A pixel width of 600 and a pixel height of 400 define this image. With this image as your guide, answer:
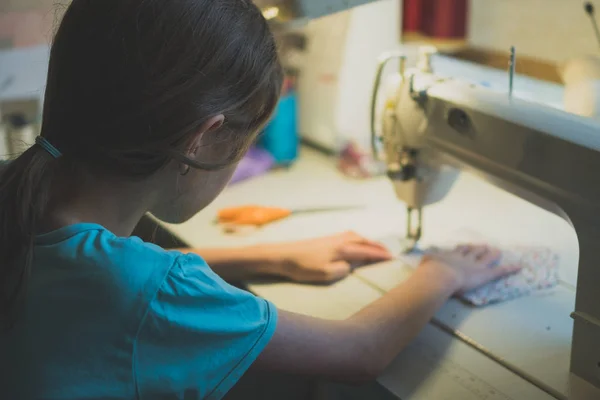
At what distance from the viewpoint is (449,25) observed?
1880mm

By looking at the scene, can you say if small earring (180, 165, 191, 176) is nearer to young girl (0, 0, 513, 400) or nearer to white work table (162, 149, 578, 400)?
young girl (0, 0, 513, 400)

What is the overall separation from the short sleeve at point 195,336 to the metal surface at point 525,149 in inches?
15.1

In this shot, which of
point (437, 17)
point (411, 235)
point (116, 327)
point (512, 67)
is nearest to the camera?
point (116, 327)

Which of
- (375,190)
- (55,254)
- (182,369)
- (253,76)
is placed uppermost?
(253,76)

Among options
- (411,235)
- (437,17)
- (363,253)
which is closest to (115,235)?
(363,253)

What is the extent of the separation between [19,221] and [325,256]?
529 millimetres

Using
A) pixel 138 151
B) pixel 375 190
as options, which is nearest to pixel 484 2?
pixel 375 190

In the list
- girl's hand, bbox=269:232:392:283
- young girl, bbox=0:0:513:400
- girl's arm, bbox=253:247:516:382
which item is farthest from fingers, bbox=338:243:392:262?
young girl, bbox=0:0:513:400

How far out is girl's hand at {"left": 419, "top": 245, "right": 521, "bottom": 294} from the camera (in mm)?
1103

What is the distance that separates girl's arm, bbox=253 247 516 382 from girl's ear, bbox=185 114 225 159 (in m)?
0.22

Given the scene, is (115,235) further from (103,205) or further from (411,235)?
(411,235)

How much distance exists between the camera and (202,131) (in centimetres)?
81

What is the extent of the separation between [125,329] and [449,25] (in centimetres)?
141

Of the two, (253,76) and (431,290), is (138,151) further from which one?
(431,290)
